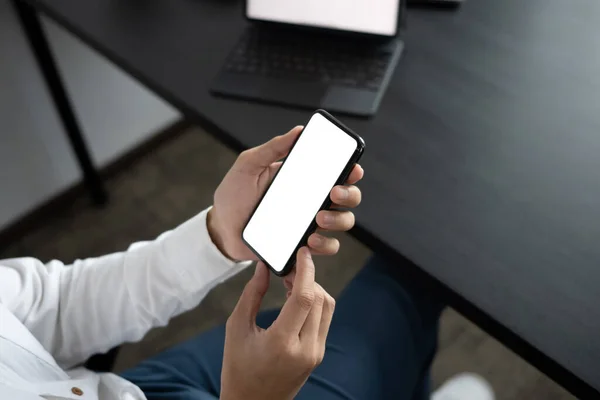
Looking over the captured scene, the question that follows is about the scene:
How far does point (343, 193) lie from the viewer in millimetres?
529

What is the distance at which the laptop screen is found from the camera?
0.76m

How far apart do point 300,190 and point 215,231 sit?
138 millimetres

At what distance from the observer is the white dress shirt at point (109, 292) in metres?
0.62

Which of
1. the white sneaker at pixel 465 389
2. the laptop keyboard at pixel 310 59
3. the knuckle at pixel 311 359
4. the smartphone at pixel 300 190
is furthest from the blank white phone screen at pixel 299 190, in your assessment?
the white sneaker at pixel 465 389

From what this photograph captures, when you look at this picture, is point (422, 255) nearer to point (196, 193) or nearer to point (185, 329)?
point (185, 329)

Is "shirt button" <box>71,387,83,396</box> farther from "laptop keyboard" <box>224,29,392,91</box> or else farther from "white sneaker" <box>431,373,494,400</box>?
"white sneaker" <box>431,373,494,400</box>

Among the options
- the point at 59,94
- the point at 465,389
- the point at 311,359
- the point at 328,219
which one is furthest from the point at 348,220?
the point at 59,94

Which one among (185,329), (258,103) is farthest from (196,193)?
(258,103)

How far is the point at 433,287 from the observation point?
22.9 inches

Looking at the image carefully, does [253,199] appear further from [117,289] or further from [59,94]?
[59,94]

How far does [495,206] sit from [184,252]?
353mm

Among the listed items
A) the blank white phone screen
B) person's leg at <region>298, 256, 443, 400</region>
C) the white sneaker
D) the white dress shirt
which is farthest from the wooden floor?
the blank white phone screen

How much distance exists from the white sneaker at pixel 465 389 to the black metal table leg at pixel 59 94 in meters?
0.95

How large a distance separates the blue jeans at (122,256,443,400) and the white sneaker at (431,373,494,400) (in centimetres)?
30
